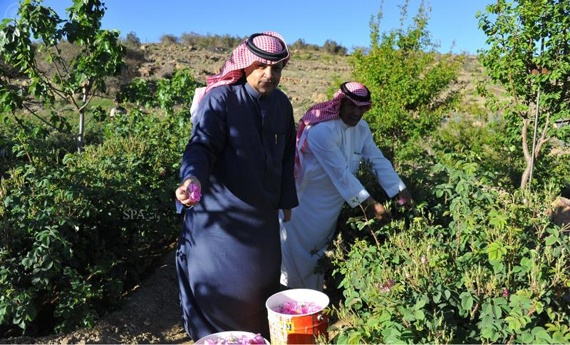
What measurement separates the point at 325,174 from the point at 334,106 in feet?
1.44

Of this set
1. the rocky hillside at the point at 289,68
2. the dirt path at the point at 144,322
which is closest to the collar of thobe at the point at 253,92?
the dirt path at the point at 144,322

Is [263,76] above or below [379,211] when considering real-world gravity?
above

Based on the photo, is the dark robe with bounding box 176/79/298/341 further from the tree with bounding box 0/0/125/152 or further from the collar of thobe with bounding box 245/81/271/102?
the tree with bounding box 0/0/125/152

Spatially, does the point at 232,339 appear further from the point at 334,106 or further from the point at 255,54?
the point at 334,106

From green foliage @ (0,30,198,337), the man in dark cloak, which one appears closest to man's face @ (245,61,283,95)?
the man in dark cloak

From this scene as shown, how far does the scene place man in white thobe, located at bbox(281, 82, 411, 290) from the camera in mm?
3199

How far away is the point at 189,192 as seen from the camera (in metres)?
2.03

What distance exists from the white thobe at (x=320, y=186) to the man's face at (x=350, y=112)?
0.20ft

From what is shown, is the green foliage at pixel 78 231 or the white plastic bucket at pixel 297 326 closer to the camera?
the white plastic bucket at pixel 297 326

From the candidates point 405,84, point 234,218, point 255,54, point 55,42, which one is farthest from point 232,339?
point 405,84

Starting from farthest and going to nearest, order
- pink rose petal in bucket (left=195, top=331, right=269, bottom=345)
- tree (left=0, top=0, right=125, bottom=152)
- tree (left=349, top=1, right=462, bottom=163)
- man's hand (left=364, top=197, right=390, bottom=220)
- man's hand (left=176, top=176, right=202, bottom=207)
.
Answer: tree (left=349, top=1, right=462, bottom=163) < tree (left=0, top=0, right=125, bottom=152) < man's hand (left=364, top=197, right=390, bottom=220) < pink rose petal in bucket (left=195, top=331, right=269, bottom=345) < man's hand (left=176, top=176, right=202, bottom=207)

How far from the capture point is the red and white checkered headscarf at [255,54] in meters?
2.33

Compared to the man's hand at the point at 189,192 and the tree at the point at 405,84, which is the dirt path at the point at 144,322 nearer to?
the man's hand at the point at 189,192

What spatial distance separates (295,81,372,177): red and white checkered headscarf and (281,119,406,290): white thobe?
3 cm
